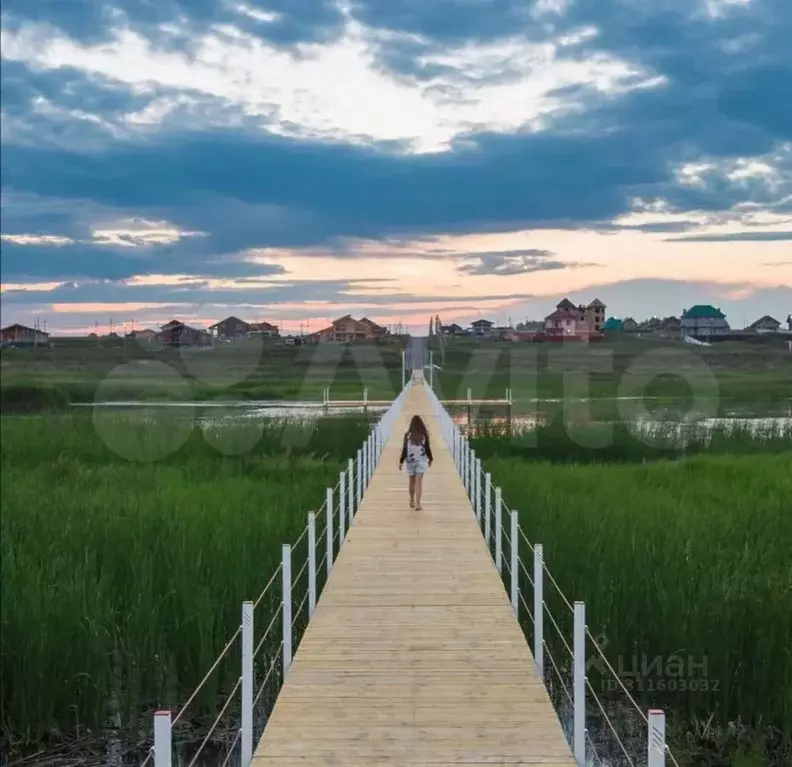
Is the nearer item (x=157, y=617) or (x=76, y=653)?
(x=76, y=653)

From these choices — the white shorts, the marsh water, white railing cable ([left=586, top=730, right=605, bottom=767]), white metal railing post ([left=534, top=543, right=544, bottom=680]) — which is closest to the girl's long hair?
the white shorts

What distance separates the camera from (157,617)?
8055 millimetres

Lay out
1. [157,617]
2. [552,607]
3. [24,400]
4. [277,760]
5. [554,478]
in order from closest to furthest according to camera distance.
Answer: [277,760] → [157,617] → [552,607] → [554,478] → [24,400]

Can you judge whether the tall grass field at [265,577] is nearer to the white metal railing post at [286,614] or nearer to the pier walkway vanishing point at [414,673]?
the pier walkway vanishing point at [414,673]

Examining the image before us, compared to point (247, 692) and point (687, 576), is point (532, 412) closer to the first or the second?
point (687, 576)

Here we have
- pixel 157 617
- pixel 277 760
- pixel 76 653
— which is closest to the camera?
pixel 277 760

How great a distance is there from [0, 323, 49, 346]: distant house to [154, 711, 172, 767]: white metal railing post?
402 ft

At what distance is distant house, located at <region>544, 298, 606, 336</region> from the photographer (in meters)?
122

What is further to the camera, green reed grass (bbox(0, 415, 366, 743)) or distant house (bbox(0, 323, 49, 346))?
distant house (bbox(0, 323, 49, 346))

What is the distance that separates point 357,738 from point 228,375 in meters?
58.4

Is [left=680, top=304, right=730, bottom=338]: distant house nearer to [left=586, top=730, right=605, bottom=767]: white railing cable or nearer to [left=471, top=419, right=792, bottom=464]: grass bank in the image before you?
[left=471, top=419, right=792, bottom=464]: grass bank

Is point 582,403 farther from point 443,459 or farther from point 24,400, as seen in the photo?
point 24,400

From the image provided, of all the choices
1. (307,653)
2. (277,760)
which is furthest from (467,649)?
(277,760)

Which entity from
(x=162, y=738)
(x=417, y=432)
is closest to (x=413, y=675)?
(x=162, y=738)
